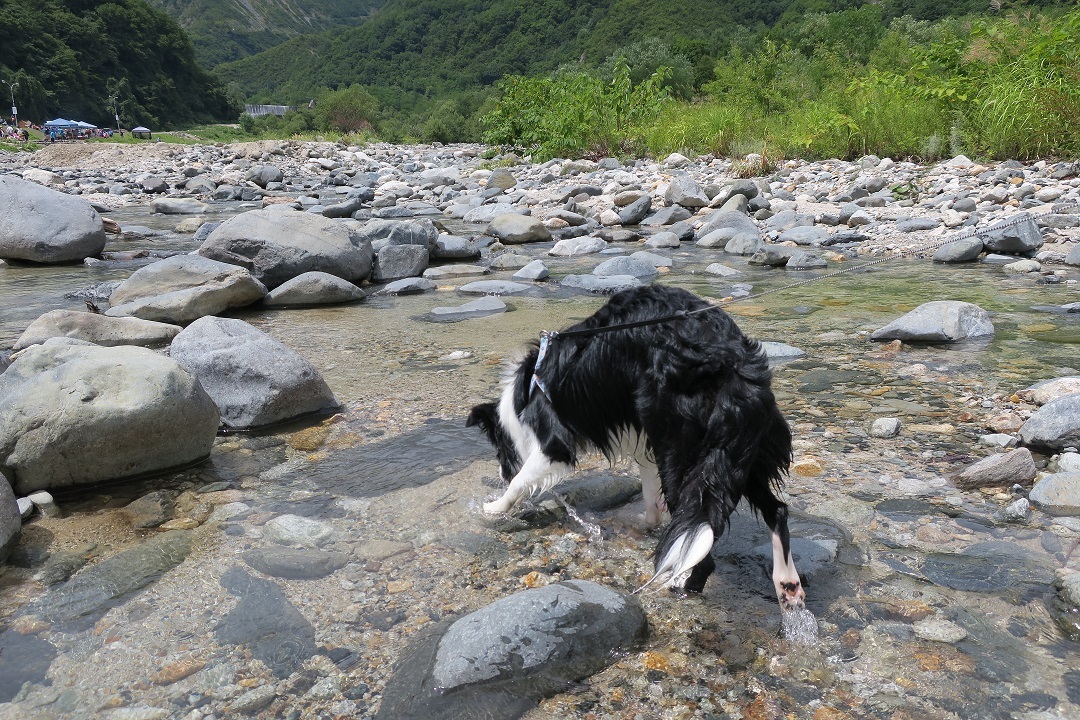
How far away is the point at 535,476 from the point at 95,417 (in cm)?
206

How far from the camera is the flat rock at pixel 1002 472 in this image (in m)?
3.20

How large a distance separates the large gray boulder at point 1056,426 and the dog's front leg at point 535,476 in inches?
86.5

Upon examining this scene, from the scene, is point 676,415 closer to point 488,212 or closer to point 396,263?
point 396,263

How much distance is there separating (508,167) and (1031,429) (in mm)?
18853

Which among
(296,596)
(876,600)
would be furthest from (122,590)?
(876,600)

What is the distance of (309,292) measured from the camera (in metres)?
7.55

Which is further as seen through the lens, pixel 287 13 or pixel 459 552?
pixel 287 13

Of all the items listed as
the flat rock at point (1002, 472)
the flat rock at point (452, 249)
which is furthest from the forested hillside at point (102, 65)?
the flat rock at point (1002, 472)

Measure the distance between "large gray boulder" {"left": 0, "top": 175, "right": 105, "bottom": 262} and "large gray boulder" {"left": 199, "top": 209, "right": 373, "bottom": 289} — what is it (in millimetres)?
2973

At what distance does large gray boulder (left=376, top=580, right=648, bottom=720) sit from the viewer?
216 centimetres

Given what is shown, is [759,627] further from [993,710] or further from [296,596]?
[296,596]

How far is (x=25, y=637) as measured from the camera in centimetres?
247

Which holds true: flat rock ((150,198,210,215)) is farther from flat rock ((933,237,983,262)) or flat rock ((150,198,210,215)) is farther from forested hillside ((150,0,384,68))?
forested hillside ((150,0,384,68))

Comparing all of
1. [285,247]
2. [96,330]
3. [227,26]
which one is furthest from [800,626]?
[227,26]
